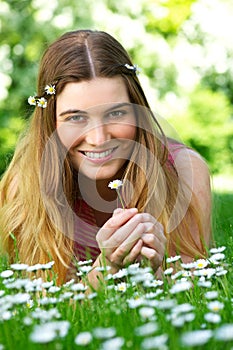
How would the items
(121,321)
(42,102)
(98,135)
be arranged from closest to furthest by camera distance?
(121,321) < (98,135) < (42,102)

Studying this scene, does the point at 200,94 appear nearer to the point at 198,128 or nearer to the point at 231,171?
the point at 198,128

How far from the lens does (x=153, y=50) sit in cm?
1227

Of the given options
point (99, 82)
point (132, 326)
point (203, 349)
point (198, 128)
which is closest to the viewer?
point (203, 349)

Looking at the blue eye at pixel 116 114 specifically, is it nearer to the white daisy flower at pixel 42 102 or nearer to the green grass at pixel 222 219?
the white daisy flower at pixel 42 102

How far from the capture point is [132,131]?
2.68 m

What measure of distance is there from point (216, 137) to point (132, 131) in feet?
29.4

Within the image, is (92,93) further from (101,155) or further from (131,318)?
(131,318)

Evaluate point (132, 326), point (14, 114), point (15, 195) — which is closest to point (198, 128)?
point (14, 114)

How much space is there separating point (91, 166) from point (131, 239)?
57 cm

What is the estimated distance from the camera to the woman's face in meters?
2.59

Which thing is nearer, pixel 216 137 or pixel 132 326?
pixel 132 326

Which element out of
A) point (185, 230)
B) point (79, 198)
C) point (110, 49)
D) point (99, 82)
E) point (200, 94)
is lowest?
point (185, 230)

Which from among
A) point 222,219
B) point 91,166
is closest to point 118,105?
point 91,166

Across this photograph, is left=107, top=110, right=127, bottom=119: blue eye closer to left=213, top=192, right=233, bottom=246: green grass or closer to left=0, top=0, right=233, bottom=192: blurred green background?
left=213, top=192, right=233, bottom=246: green grass
